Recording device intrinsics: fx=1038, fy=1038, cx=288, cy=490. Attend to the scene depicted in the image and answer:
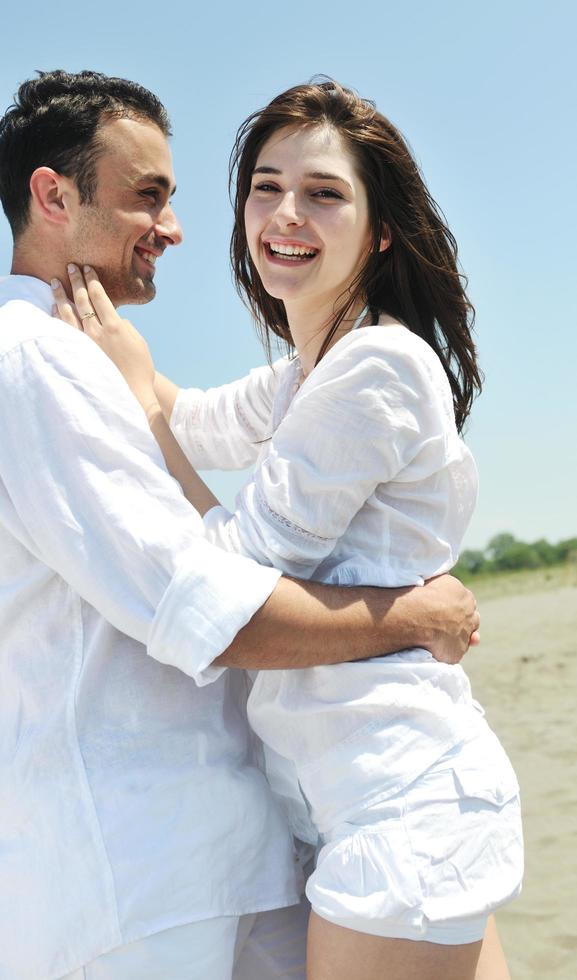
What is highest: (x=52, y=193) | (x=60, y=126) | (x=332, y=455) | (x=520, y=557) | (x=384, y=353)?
(x=60, y=126)

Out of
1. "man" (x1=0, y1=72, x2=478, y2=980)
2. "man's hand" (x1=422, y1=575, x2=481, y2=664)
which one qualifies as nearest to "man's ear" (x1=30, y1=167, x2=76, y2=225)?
"man" (x1=0, y1=72, x2=478, y2=980)

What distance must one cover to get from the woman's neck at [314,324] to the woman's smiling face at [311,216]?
26 millimetres

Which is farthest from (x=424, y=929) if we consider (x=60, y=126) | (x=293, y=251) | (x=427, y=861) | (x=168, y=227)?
(x=60, y=126)

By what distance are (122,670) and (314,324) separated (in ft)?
3.44

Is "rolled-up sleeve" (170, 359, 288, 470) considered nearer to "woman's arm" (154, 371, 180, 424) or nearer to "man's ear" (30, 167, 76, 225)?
"woman's arm" (154, 371, 180, 424)

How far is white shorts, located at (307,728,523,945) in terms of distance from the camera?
6.60 feet

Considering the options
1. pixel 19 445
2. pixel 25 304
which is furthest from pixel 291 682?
pixel 25 304

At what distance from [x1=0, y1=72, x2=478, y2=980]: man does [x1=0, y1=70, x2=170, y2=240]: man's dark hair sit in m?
0.46

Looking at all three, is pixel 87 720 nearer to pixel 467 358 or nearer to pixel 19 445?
pixel 19 445

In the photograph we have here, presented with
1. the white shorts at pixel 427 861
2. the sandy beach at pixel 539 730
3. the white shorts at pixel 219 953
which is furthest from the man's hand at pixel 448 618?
the sandy beach at pixel 539 730

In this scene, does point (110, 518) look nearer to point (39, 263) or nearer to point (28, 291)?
point (28, 291)

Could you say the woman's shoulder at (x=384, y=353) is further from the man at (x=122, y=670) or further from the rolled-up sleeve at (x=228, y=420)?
the rolled-up sleeve at (x=228, y=420)

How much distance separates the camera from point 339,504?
2156 mm

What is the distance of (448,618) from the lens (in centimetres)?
231
